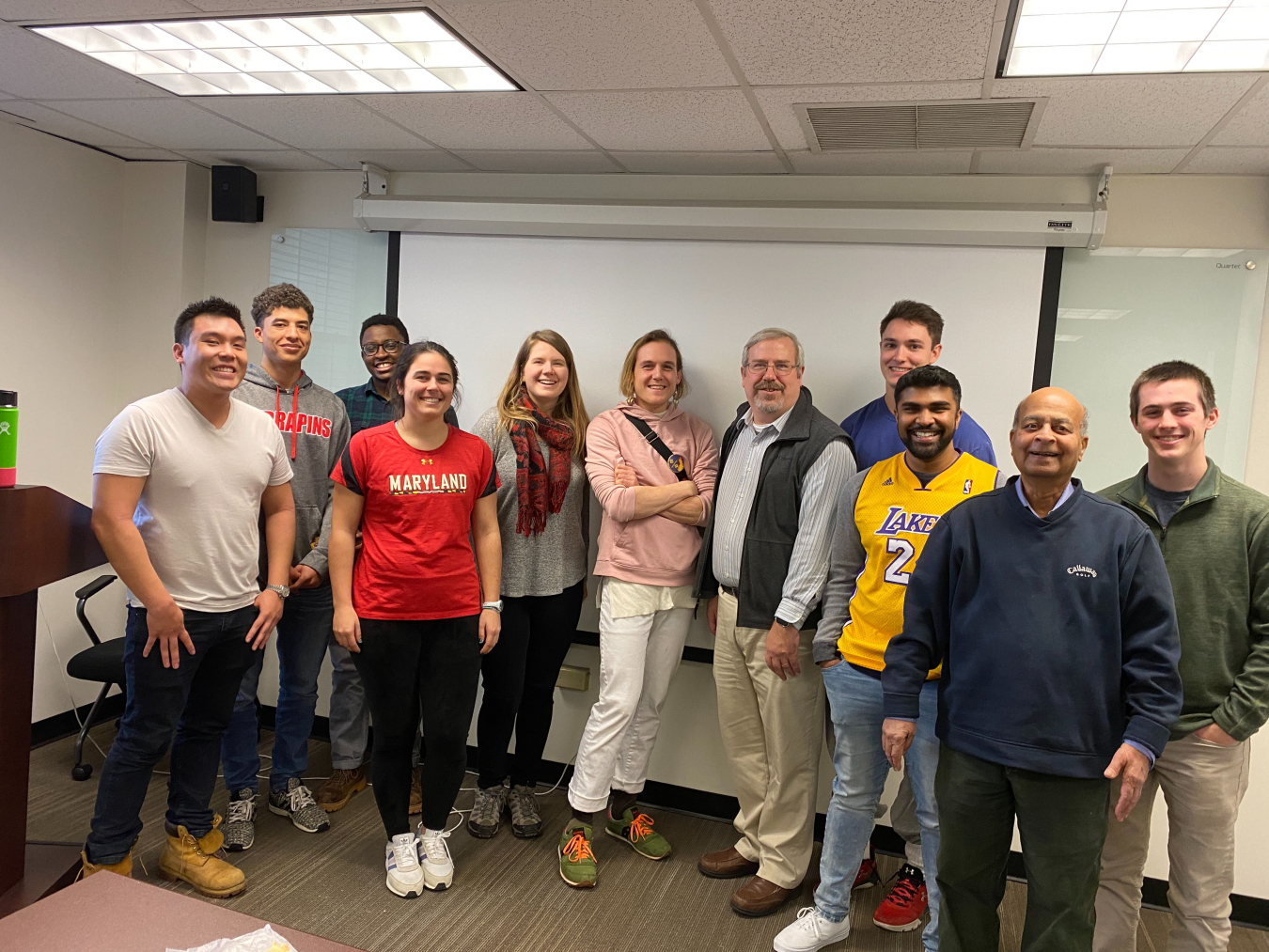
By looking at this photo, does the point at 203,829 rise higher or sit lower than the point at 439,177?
lower

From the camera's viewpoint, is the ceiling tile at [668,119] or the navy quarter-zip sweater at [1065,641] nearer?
the navy quarter-zip sweater at [1065,641]

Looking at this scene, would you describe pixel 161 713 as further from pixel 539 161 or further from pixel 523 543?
pixel 539 161

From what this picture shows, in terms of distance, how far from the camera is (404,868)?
2.63m

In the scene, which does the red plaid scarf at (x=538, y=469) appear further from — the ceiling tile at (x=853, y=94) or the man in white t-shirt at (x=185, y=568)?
the ceiling tile at (x=853, y=94)

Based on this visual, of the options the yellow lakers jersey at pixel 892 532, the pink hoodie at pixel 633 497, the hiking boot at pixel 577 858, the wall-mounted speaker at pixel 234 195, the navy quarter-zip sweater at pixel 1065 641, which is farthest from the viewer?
the wall-mounted speaker at pixel 234 195

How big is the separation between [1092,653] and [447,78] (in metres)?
2.29

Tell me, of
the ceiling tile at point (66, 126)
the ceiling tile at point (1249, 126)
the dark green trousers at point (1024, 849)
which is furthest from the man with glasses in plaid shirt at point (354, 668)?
the ceiling tile at point (1249, 126)

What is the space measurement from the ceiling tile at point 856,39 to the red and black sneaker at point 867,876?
8.01 ft

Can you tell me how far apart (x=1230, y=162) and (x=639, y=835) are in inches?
117

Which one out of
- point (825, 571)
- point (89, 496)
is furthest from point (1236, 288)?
point (89, 496)

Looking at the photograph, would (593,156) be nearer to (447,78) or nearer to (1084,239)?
(447,78)

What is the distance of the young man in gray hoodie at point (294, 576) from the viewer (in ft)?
9.32

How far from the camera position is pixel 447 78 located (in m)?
2.51

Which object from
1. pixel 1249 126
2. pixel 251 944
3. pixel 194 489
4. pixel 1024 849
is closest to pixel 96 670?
pixel 194 489
